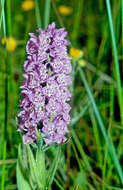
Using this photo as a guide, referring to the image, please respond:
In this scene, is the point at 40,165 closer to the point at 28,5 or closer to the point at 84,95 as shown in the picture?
the point at 84,95

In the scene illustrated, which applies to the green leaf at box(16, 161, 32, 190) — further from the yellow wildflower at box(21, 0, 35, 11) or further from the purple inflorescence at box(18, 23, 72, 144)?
the yellow wildflower at box(21, 0, 35, 11)

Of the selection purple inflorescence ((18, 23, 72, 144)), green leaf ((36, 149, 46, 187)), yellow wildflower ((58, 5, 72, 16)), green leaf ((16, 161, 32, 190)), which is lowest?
green leaf ((16, 161, 32, 190))

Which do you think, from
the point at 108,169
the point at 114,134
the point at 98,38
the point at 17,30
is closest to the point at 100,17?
the point at 98,38

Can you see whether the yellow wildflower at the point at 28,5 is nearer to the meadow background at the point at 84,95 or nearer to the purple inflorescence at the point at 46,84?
the meadow background at the point at 84,95

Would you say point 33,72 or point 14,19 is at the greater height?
point 14,19

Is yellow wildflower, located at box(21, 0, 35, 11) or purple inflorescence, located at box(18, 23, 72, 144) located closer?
purple inflorescence, located at box(18, 23, 72, 144)

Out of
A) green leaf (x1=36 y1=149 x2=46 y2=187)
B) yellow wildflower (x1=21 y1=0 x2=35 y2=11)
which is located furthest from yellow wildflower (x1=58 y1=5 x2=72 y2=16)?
green leaf (x1=36 y1=149 x2=46 y2=187)

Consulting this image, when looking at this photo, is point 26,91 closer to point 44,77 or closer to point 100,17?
point 44,77
